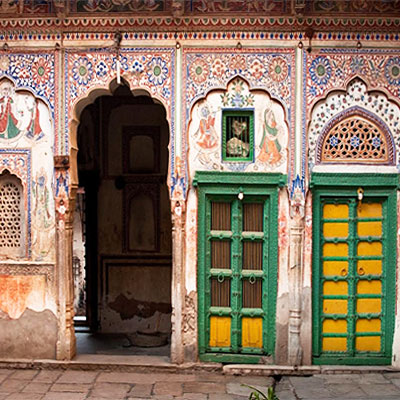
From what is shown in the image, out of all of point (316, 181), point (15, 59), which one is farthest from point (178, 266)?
point (15, 59)

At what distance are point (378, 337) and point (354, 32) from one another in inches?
141

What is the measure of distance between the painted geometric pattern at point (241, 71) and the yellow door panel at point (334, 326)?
2054 mm

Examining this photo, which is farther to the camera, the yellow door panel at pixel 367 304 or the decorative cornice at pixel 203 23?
the yellow door panel at pixel 367 304

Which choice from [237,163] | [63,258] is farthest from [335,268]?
[63,258]

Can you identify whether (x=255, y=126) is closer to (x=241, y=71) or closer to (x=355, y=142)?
(x=241, y=71)

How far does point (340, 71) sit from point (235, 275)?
2.67 m

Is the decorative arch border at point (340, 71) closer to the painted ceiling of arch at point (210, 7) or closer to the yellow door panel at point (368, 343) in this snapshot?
the painted ceiling of arch at point (210, 7)

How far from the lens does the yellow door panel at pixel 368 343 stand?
6.66 m

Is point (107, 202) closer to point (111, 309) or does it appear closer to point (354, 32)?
point (111, 309)

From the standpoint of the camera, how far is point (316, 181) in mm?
6527

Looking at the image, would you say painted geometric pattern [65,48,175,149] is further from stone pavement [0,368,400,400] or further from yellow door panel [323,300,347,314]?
stone pavement [0,368,400,400]

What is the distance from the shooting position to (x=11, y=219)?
22.4 ft

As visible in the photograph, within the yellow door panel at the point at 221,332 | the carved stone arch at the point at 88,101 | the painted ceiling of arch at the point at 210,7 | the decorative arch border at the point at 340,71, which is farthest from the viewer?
the yellow door panel at the point at 221,332

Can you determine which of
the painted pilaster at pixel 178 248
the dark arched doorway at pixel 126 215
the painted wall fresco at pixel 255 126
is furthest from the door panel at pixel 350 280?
the dark arched doorway at pixel 126 215
